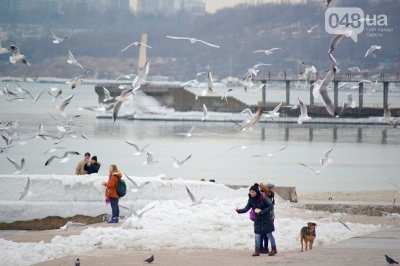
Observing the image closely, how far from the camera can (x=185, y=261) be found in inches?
462

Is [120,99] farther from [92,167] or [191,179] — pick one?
[191,179]

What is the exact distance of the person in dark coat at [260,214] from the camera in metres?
11.9

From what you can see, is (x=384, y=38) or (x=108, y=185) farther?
(x=384, y=38)

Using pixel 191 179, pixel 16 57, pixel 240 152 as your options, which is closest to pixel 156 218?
pixel 16 57

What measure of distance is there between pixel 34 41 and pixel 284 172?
144 meters

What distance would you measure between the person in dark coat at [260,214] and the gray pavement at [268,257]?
0.52 feet

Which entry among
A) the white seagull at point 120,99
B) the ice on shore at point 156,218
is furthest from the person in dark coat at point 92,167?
the white seagull at point 120,99

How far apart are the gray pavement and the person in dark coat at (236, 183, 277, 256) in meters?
0.16

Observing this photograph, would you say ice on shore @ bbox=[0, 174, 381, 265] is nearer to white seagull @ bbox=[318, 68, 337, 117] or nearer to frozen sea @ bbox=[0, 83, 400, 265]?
frozen sea @ bbox=[0, 83, 400, 265]

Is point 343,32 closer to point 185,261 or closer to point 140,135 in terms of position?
point 185,261

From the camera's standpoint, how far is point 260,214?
1195 centimetres

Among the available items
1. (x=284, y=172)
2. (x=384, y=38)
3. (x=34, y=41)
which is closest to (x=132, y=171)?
(x=284, y=172)

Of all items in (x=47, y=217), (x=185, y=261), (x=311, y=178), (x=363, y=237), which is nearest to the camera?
(x=185, y=261)

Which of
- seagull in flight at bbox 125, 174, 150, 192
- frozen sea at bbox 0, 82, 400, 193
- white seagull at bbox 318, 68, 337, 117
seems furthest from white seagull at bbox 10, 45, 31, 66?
frozen sea at bbox 0, 82, 400, 193
